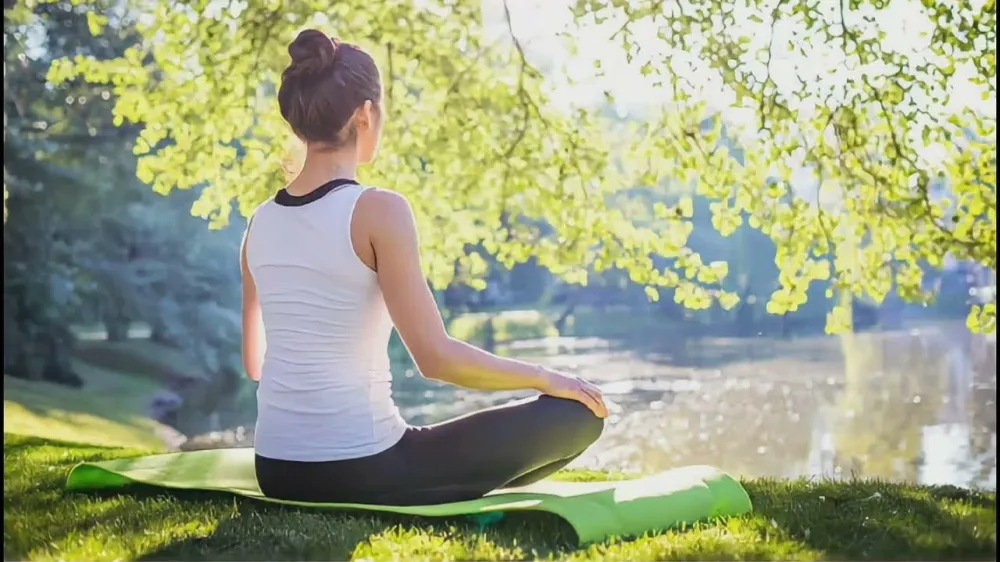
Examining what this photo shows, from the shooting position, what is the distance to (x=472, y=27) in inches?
138

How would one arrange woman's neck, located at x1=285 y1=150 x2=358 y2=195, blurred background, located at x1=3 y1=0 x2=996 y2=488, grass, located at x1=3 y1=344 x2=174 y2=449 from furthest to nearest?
grass, located at x1=3 y1=344 x2=174 y2=449 → blurred background, located at x1=3 y1=0 x2=996 y2=488 → woman's neck, located at x1=285 y1=150 x2=358 y2=195

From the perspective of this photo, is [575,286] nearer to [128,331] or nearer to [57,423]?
[128,331]

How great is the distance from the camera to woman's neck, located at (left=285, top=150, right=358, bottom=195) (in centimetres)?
199

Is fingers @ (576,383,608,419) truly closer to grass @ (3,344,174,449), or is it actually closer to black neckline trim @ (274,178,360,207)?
black neckline trim @ (274,178,360,207)

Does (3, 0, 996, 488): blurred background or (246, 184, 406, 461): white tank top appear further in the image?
(3, 0, 996, 488): blurred background

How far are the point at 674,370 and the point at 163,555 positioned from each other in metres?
2.79

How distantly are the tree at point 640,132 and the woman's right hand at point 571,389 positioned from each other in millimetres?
1368

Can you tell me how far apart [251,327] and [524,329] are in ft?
5.56

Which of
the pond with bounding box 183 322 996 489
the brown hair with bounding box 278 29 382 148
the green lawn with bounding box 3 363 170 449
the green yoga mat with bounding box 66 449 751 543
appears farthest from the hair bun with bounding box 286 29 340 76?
the green lawn with bounding box 3 363 170 449

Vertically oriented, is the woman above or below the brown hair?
below

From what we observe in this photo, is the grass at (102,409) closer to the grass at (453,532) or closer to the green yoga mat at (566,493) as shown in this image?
the grass at (453,532)

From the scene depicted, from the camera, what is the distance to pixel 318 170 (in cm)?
199

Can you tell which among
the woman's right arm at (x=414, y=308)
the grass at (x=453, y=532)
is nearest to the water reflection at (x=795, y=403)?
the grass at (x=453, y=532)

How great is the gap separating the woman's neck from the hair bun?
0.15m
